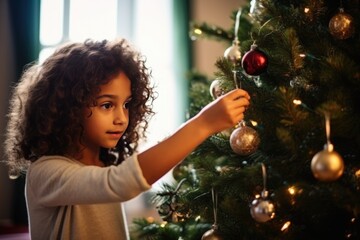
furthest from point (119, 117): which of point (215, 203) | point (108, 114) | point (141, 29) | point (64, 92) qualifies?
point (141, 29)

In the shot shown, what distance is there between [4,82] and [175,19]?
88cm

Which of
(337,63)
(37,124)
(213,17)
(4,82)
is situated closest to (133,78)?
(37,124)

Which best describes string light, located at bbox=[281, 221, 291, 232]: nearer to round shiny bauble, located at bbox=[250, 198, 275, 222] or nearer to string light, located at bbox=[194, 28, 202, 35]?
round shiny bauble, located at bbox=[250, 198, 275, 222]

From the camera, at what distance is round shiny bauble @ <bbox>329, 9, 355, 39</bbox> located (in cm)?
70

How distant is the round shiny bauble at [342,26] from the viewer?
70 cm

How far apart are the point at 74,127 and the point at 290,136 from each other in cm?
46

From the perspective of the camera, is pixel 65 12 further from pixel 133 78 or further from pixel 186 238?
pixel 186 238

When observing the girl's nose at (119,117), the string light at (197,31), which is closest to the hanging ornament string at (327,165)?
the girl's nose at (119,117)

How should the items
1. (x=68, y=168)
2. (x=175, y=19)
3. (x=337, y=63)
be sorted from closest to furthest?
(x=337, y=63), (x=68, y=168), (x=175, y=19)

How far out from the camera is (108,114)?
2.90ft

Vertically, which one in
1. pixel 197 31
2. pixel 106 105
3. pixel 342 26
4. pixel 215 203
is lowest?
pixel 215 203

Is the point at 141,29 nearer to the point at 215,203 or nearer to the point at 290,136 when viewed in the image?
the point at 215,203

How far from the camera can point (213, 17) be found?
7.76ft

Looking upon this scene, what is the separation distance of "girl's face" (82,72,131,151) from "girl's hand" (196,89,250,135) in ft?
0.76
